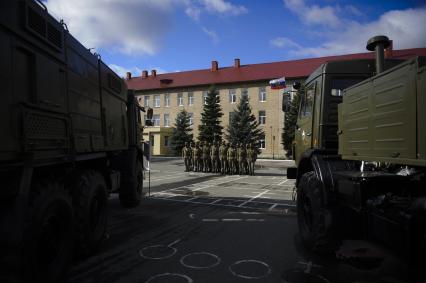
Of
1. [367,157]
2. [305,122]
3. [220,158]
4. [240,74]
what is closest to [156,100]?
[240,74]

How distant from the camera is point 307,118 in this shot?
6508 millimetres

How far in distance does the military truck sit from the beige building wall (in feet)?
152

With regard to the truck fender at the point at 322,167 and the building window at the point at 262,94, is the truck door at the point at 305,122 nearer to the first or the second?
the truck fender at the point at 322,167

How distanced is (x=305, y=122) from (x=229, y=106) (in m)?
50.5

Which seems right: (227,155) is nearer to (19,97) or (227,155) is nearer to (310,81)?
(310,81)

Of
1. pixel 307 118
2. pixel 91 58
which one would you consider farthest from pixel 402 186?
pixel 91 58

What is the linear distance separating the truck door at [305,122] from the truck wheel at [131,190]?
3866 mm

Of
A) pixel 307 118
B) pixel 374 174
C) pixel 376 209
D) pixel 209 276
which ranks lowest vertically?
pixel 209 276

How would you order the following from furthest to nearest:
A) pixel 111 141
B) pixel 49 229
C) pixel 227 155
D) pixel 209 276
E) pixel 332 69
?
pixel 227 155 → pixel 111 141 → pixel 332 69 → pixel 209 276 → pixel 49 229

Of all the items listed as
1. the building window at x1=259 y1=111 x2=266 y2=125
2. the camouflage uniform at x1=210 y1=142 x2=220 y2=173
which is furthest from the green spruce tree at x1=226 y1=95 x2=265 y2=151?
the camouflage uniform at x1=210 y1=142 x2=220 y2=173

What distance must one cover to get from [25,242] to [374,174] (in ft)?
11.2

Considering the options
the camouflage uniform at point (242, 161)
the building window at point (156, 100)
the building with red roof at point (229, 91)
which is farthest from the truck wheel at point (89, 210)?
the building window at point (156, 100)

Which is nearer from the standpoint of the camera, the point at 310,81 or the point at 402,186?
the point at 402,186

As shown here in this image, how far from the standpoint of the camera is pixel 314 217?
5234 millimetres
